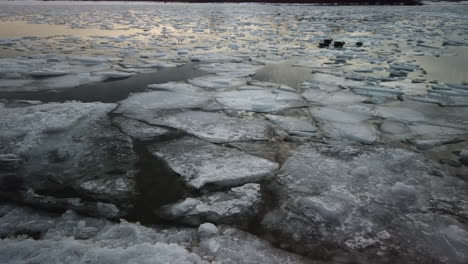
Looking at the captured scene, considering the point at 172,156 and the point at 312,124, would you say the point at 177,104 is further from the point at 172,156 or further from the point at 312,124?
the point at 312,124

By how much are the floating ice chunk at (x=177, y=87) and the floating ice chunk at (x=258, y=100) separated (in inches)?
11.6

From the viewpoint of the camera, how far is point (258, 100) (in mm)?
2883

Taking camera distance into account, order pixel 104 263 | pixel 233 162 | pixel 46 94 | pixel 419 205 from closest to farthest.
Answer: pixel 104 263
pixel 419 205
pixel 233 162
pixel 46 94

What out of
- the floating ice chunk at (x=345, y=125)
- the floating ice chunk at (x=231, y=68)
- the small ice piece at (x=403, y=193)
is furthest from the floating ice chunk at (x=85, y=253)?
the floating ice chunk at (x=231, y=68)

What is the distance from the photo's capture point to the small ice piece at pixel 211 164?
1.60 metres

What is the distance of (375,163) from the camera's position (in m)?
1.78

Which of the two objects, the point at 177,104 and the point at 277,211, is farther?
the point at 177,104

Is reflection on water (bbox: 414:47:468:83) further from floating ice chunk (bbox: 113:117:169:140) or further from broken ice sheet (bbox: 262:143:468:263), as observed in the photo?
floating ice chunk (bbox: 113:117:169:140)

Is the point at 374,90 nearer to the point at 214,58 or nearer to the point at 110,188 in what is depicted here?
the point at 214,58

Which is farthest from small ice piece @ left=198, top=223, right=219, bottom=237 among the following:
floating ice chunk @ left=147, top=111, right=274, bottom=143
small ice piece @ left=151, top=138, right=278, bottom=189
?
floating ice chunk @ left=147, top=111, right=274, bottom=143

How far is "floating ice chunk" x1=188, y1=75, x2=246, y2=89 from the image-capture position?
3.40m

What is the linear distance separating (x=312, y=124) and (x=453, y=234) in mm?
1268

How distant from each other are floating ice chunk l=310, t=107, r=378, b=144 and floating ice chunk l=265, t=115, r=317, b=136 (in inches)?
3.6

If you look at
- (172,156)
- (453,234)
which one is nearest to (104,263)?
(172,156)
